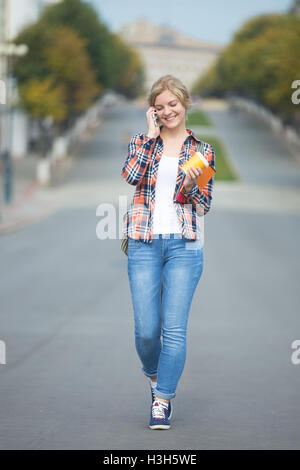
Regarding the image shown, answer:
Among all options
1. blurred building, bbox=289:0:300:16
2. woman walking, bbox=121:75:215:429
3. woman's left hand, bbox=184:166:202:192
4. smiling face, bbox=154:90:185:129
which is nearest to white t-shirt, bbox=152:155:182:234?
woman walking, bbox=121:75:215:429

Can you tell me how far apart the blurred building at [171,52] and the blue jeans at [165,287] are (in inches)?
7013

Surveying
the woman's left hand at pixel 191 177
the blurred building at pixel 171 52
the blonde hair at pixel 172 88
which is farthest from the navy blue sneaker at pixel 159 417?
the blurred building at pixel 171 52

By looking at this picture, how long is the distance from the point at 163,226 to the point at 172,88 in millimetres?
764

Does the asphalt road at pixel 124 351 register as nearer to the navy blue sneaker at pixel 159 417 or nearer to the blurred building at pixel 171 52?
the navy blue sneaker at pixel 159 417

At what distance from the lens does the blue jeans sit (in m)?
4.74

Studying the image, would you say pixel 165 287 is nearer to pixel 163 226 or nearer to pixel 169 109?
pixel 163 226

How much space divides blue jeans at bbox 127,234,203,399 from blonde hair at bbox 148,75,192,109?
0.76 m

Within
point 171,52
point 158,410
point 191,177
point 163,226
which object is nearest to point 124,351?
point 158,410

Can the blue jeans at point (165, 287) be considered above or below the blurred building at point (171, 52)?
below

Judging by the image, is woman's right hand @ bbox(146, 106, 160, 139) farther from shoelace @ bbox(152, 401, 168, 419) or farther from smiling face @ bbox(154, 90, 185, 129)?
shoelace @ bbox(152, 401, 168, 419)

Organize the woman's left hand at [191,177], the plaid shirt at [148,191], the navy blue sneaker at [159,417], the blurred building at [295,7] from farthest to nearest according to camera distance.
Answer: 1. the blurred building at [295,7]
2. the navy blue sneaker at [159,417]
3. the plaid shirt at [148,191]
4. the woman's left hand at [191,177]

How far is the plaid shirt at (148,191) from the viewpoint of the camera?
4.70 meters

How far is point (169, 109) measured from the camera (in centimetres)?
475

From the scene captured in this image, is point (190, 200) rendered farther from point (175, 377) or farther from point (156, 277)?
point (175, 377)
